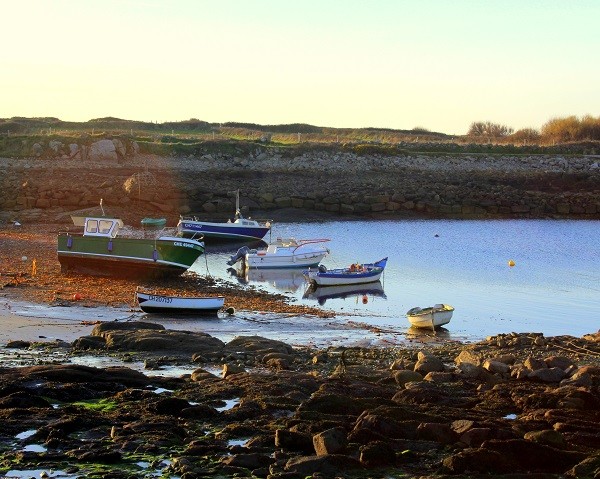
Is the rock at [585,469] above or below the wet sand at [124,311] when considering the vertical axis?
above

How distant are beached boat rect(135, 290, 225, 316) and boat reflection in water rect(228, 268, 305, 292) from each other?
8.86 metres

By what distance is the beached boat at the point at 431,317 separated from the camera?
86.7ft

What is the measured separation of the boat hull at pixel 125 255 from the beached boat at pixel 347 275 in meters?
4.21

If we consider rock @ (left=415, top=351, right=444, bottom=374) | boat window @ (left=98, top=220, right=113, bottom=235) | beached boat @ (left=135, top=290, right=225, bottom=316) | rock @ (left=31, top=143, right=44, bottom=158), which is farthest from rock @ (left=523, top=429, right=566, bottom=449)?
rock @ (left=31, top=143, right=44, bottom=158)

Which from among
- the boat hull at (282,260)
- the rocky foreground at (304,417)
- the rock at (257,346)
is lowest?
the boat hull at (282,260)

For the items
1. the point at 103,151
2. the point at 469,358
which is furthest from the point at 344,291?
the point at 103,151

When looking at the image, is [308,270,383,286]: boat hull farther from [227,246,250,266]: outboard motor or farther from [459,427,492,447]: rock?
[459,427,492,447]: rock

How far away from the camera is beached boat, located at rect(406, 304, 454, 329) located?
26.4 m

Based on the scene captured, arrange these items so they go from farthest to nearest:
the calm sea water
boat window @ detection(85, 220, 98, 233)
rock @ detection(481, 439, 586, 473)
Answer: boat window @ detection(85, 220, 98, 233)
the calm sea water
rock @ detection(481, 439, 586, 473)

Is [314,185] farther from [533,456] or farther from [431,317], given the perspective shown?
[533,456]

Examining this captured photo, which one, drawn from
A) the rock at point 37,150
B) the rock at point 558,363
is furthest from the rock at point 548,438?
the rock at point 37,150

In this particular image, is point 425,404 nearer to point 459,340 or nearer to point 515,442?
point 515,442

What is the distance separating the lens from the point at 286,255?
133ft

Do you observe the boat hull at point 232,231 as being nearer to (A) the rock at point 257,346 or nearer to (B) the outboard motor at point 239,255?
(B) the outboard motor at point 239,255
